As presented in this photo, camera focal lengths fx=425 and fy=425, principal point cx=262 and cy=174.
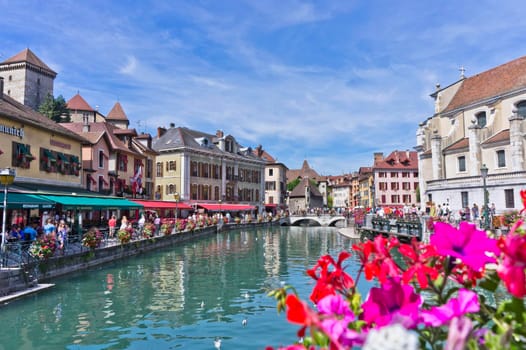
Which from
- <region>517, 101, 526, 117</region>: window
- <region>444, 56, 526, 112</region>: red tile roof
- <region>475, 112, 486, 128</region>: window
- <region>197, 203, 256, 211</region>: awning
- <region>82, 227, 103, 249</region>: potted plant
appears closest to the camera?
<region>82, 227, 103, 249</region>: potted plant

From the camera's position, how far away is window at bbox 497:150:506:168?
3745cm

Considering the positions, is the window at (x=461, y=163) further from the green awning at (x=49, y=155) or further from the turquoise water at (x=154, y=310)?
the green awning at (x=49, y=155)

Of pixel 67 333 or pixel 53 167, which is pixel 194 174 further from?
pixel 67 333

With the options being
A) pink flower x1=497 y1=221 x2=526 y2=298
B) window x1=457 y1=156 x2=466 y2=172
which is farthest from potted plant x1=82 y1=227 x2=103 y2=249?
window x1=457 y1=156 x2=466 y2=172

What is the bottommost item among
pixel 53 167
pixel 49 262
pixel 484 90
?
pixel 49 262

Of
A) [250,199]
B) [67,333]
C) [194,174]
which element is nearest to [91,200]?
[67,333]

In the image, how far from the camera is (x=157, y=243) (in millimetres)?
30188

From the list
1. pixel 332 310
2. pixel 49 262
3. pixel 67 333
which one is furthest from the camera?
pixel 49 262

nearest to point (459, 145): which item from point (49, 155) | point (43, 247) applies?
point (49, 155)

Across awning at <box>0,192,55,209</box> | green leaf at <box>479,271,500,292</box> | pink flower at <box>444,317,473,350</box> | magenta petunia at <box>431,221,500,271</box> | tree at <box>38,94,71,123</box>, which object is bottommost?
pink flower at <box>444,317,473,350</box>

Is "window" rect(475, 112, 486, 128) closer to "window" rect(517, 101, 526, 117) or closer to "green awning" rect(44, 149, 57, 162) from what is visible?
"window" rect(517, 101, 526, 117)

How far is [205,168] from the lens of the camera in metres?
59.4

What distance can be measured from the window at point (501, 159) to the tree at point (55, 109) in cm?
6681

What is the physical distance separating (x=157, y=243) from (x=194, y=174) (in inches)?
1074
